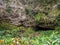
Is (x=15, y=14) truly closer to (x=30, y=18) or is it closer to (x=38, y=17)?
(x=30, y=18)

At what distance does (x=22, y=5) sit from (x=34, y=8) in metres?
1.02

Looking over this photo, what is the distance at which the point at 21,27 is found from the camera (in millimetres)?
13477

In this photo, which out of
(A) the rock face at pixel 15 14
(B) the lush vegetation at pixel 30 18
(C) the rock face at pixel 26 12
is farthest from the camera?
(A) the rock face at pixel 15 14

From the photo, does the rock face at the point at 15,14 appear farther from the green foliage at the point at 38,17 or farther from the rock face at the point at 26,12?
the green foliage at the point at 38,17

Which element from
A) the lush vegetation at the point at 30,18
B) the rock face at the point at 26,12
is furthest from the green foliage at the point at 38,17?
the rock face at the point at 26,12

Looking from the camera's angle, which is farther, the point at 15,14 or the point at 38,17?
the point at 15,14

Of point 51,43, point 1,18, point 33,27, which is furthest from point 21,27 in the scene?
point 51,43

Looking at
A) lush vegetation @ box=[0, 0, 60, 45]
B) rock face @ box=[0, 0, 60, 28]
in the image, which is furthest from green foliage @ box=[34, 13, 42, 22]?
rock face @ box=[0, 0, 60, 28]

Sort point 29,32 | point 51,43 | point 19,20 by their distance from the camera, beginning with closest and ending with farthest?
point 51,43, point 29,32, point 19,20

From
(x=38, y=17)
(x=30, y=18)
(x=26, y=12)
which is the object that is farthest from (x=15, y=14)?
(x=38, y=17)

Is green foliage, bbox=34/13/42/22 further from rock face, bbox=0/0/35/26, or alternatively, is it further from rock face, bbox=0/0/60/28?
rock face, bbox=0/0/35/26

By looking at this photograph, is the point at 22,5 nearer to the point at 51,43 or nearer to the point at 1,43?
the point at 1,43

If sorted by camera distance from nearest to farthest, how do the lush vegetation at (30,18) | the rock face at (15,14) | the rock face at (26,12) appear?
1. the lush vegetation at (30,18)
2. the rock face at (26,12)
3. the rock face at (15,14)

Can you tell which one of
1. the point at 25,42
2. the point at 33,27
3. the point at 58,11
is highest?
the point at 25,42
